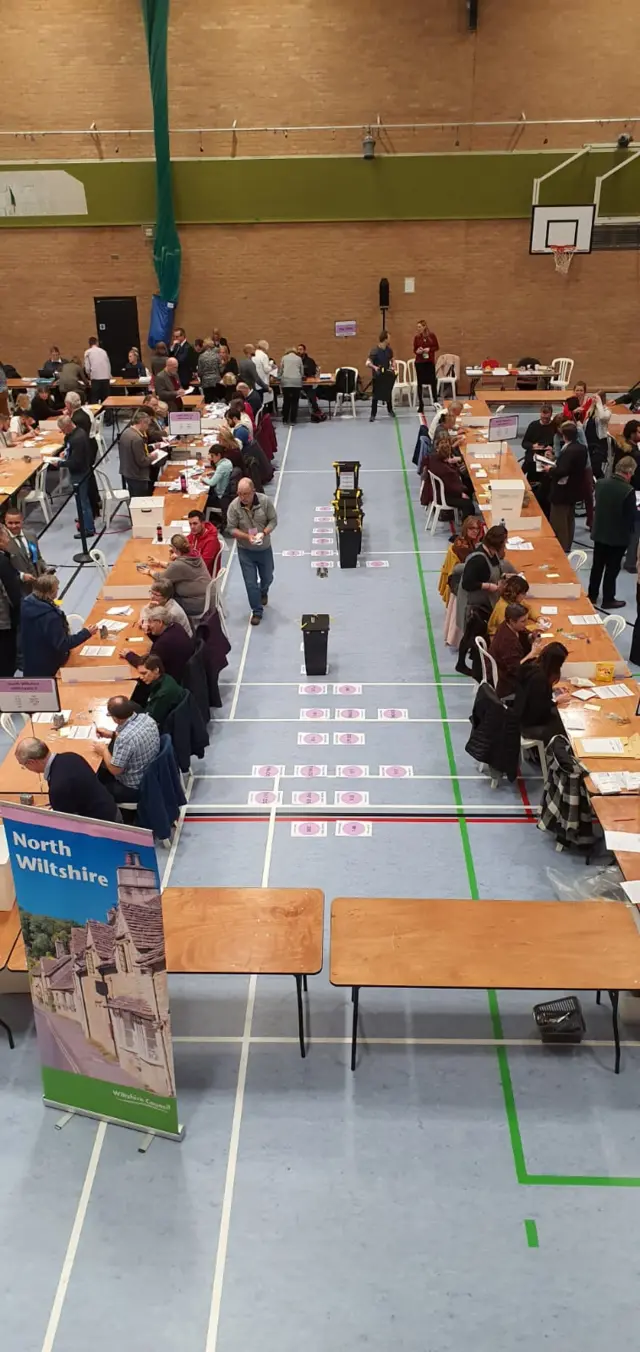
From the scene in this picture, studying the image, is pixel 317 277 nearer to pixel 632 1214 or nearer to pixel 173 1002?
pixel 173 1002

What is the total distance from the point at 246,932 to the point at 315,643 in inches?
176

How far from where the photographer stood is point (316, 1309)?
4664 mm

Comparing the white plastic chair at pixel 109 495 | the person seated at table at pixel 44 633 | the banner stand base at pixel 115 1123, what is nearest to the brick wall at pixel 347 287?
the white plastic chair at pixel 109 495

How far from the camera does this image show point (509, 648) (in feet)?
26.6

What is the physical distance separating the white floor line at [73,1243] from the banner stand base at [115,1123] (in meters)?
0.10

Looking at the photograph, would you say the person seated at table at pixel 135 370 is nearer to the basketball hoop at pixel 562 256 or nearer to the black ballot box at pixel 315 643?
the basketball hoop at pixel 562 256

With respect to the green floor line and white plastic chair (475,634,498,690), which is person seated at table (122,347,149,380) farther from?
white plastic chair (475,634,498,690)

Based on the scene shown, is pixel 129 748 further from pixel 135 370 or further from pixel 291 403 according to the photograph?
pixel 135 370

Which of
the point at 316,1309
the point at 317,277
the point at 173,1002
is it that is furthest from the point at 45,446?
the point at 316,1309

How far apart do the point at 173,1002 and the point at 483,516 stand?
24.3 ft

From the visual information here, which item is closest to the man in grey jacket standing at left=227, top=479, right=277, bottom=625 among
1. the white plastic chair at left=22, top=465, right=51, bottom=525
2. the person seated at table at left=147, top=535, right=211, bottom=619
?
the person seated at table at left=147, top=535, right=211, bottom=619

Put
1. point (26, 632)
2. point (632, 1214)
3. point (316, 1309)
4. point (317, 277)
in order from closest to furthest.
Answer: point (316, 1309) < point (632, 1214) < point (26, 632) < point (317, 277)

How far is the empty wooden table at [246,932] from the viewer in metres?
5.66

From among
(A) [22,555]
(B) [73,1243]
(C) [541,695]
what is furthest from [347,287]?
(B) [73,1243]
